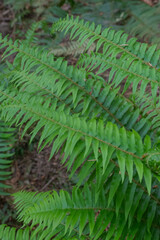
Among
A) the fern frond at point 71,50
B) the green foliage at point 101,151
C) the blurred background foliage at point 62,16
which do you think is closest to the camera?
the green foliage at point 101,151

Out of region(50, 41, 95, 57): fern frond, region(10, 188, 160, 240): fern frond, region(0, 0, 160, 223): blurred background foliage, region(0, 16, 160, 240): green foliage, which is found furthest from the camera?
region(50, 41, 95, 57): fern frond

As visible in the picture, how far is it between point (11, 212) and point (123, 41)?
1.80 m

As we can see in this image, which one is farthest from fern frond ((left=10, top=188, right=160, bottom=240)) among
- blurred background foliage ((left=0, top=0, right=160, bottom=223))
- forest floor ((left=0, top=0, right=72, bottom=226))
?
blurred background foliage ((left=0, top=0, right=160, bottom=223))

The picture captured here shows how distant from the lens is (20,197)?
1915mm

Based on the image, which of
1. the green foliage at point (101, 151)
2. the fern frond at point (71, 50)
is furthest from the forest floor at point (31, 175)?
the fern frond at point (71, 50)

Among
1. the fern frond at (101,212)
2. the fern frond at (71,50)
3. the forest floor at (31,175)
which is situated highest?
the fern frond at (71,50)

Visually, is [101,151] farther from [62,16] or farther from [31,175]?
[62,16]

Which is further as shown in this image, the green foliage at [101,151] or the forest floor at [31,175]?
the forest floor at [31,175]

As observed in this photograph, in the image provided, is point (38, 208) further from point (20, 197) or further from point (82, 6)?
point (82, 6)

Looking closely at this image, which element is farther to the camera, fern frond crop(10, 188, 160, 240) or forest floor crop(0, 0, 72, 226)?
forest floor crop(0, 0, 72, 226)

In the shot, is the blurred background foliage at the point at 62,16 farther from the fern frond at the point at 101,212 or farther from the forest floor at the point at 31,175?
the fern frond at the point at 101,212

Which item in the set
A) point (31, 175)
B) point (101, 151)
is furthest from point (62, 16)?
point (101, 151)

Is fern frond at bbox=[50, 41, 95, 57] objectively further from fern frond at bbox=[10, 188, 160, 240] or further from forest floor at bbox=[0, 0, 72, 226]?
fern frond at bbox=[10, 188, 160, 240]

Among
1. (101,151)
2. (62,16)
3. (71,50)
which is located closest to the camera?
(101,151)
